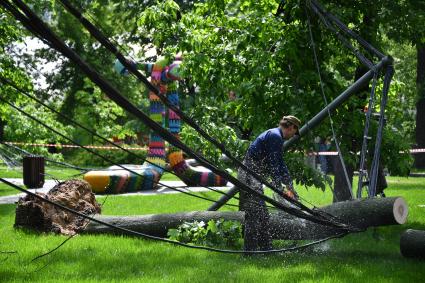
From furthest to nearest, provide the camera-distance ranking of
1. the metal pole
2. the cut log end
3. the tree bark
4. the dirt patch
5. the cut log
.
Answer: the tree bark
the dirt patch
the metal pole
the cut log
the cut log end

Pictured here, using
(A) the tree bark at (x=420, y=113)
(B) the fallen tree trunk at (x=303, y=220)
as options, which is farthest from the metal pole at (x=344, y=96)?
(A) the tree bark at (x=420, y=113)

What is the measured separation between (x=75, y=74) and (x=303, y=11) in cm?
3778

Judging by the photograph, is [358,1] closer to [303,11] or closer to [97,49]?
[303,11]

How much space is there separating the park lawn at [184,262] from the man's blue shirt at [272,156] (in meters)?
1.00

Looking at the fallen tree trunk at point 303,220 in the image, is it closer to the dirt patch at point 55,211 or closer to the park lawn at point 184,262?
the park lawn at point 184,262

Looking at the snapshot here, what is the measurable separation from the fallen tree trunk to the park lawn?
0.29 metres

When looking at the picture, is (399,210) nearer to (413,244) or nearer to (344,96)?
(413,244)

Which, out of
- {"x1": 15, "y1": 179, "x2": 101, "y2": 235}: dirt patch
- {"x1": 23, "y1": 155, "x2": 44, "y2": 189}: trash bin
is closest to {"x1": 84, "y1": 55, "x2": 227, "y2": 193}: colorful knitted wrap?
{"x1": 23, "y1": 155, "x2": 44, "y2": 189}: trash bin

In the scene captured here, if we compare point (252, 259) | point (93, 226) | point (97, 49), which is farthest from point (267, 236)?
point (97, 49)

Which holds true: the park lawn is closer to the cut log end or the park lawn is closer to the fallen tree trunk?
the fallen tree trunk

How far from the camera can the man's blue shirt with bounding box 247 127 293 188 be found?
322 inches

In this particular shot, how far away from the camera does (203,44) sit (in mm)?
11031

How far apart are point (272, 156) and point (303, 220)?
1.11 meters

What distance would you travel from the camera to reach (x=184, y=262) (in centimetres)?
796
